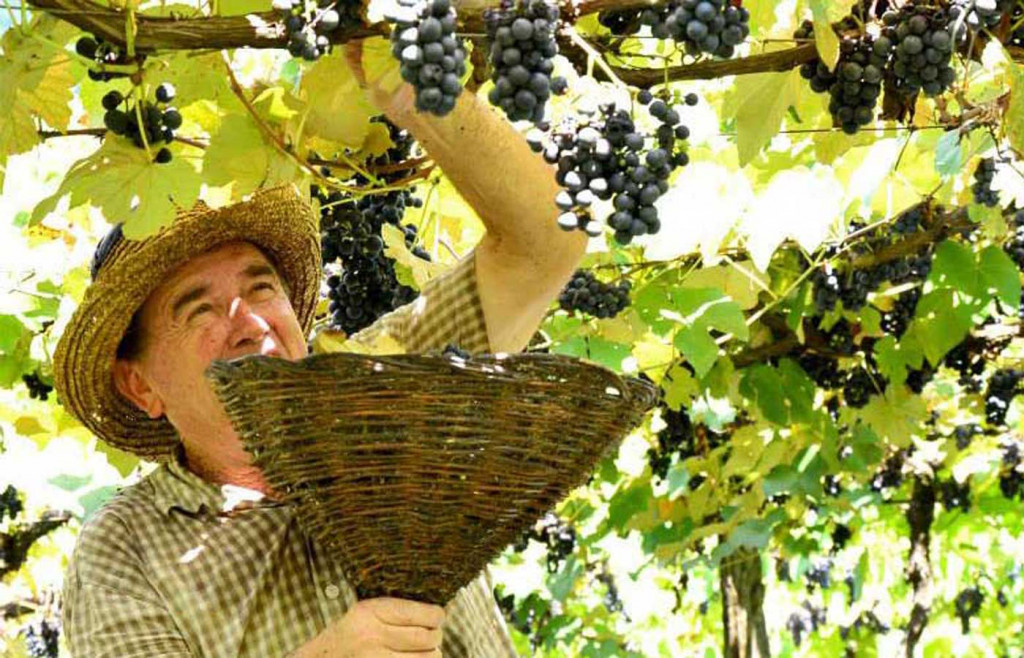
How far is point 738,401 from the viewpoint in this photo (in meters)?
5.51

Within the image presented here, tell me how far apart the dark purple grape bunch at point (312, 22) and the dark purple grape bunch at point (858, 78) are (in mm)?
607

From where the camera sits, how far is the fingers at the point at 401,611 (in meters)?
2.36

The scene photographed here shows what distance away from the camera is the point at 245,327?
9.57ft

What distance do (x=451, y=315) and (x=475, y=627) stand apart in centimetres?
53

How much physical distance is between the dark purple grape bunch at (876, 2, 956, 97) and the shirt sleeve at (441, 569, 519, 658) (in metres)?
1.13

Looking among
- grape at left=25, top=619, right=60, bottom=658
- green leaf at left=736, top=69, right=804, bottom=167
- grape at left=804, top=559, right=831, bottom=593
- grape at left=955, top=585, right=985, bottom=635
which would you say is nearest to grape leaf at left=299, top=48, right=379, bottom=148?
green leaf at left=736, top=69, right=804, bottom=167

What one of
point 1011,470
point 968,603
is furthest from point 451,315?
point 968,603

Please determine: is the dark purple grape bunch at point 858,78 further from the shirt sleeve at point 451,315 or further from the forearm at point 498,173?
the shirt sleeve at point 451,315

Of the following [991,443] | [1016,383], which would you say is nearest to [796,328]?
[1016,383]

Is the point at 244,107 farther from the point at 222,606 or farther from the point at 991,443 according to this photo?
the point at 991,443

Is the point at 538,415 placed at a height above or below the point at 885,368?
below

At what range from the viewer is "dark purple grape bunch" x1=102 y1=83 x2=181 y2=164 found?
2439 mm

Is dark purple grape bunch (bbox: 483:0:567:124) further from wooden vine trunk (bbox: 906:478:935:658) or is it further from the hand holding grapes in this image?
wooden vine trunk (bbox: 906:478:935:658)

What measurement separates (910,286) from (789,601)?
30.0ft
